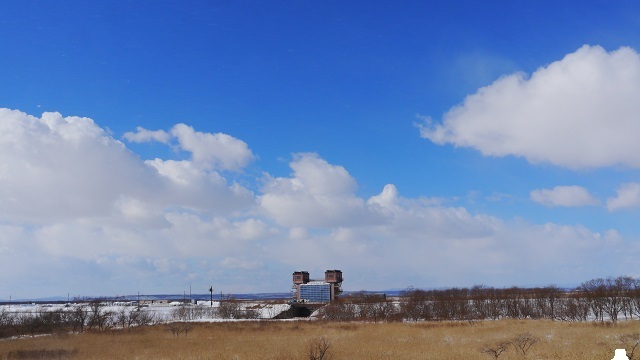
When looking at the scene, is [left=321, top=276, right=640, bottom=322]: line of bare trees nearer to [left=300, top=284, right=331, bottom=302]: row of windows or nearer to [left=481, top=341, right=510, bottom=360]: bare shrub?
[left=300, top=284, right=331, bottom=302]: row of windows

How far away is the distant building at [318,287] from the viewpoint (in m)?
157

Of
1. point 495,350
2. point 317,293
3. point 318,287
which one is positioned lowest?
point 317,293

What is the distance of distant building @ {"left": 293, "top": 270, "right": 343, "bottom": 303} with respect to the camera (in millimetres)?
157125

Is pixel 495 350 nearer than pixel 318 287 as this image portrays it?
Yes

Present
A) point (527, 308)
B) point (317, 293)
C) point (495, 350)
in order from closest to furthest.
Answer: point (495, 350)
point (527, 308)
point (317, 293)

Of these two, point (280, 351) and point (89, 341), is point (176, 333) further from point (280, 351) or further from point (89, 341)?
point (280, 351)

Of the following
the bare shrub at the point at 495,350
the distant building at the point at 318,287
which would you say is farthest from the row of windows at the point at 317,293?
the bare shrub at the point at 495,350

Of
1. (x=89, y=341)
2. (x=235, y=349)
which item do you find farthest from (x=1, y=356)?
(x=235, y=349)

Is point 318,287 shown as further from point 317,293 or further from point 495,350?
point 495,350

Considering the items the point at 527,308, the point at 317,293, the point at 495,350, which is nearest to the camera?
the point at 495,350

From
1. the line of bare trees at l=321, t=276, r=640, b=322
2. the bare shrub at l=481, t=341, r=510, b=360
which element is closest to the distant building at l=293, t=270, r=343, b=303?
the line of bare trees at l=321, t=276, r=640, b=322

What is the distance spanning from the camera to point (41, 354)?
35781 millimetres

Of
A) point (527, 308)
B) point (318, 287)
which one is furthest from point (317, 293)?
point (527, 308)

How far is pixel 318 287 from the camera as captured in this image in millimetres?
158125
